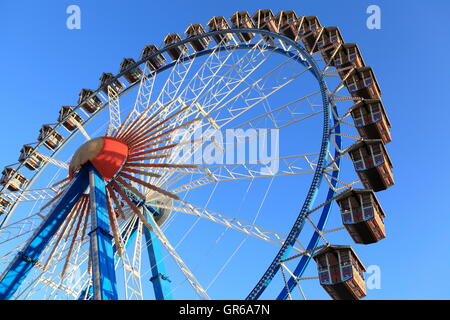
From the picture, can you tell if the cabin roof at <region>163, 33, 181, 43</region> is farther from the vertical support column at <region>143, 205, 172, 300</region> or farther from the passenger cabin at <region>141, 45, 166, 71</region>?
the vertical support column at <region>143, 205, 172, 300</region>

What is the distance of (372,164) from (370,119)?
1855mm

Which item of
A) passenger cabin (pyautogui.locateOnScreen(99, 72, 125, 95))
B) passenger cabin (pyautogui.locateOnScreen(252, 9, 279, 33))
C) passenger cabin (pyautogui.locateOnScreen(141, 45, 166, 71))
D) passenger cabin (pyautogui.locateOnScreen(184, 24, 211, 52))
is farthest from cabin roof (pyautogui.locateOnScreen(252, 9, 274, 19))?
passenger cabin (pyautogui.locateOnScreen(99, 72, 125, 95))

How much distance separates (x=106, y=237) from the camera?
1303 centimetres

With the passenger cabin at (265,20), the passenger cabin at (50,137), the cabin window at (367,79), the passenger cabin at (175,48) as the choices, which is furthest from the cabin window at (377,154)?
the passenger cabin at (50,137)

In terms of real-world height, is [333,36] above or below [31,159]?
below

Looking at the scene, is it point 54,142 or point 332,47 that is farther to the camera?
point 54,142

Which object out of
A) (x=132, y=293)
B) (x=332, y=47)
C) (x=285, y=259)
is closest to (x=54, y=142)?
(x=132, y=293)

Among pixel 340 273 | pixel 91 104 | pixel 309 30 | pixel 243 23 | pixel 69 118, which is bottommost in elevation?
pixel 340 273

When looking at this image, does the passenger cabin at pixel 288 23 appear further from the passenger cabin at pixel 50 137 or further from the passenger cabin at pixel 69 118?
the passenger cabin at pixel 50 137

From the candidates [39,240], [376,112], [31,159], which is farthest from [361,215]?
[31,159]

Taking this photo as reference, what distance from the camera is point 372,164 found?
1407cm

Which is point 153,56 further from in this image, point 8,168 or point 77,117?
point 8,168

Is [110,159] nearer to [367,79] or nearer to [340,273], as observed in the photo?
[340,273]

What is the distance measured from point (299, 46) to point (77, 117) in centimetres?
1142
